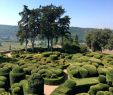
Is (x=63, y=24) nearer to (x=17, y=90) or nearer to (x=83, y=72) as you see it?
(x=83, y=72)

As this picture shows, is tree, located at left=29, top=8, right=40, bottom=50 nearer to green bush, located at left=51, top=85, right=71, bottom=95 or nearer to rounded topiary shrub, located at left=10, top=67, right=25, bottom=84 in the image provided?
rounded topiary shrub, located at left=10, top=67, right=25, bottom=84

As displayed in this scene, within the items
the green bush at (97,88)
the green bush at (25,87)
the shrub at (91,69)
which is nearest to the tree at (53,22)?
the shrub at (91,69)

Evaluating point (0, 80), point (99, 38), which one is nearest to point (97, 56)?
point (0, 80)

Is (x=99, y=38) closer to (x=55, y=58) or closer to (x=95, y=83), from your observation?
(x=55, y=58)

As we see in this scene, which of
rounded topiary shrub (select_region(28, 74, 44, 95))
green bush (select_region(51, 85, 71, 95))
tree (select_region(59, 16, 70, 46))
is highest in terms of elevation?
tree (select_region(59, 16, 70, 46))

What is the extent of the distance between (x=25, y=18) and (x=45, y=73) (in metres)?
Answer: 35.0

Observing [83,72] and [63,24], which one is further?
[63,24]

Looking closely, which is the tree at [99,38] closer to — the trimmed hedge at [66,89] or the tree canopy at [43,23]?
the tree canopy at [43,23]

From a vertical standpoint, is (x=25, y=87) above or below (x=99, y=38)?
below

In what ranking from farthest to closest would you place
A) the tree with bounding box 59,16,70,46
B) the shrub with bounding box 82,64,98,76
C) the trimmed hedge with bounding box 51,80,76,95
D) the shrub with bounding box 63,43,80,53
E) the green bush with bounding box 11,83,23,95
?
the tree with bounding box 59,16,70,46 → the shrub with bounding box 63,43,80,53 → the shrub with bounding box 82,64,98,76 → the green bush with bounding box 11,83,23,95 → the trimmed hedge with bounding box 51,80,76,95

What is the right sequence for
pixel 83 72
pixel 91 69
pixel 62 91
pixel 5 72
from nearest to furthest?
pixel 62 91
pixel 83 72
pixel 5 72
pixel 91 69

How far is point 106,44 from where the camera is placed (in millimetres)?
93000

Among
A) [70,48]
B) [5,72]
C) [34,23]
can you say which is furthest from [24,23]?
[5,72]

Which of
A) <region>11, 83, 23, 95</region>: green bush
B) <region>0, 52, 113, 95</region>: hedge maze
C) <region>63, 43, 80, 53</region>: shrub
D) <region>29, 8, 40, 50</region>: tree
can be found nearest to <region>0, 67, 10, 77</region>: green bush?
<region>0, 52, 113, 95</region>: hedge maze
